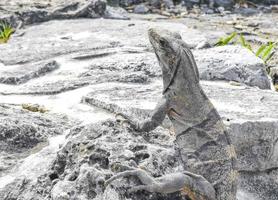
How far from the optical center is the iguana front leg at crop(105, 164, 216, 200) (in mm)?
3119

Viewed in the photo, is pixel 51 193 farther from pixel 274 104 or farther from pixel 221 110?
pixel 274 104

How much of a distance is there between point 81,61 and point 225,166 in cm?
268

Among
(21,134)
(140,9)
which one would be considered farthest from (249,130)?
(140,9)

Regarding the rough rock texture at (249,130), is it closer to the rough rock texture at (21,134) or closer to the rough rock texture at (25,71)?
the rough rock texture at (21,134)

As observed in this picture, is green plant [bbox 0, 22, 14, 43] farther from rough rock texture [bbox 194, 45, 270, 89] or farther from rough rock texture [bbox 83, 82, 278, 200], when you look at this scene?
rough rock texture [bbox 83, 82, 278, 200]

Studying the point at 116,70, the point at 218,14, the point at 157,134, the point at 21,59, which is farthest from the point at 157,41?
the point at 218,14

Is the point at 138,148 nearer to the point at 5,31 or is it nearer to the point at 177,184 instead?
the point at 177,184

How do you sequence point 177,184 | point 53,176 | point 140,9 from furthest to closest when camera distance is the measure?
point 140,9 → point 53,176 → point 177,184

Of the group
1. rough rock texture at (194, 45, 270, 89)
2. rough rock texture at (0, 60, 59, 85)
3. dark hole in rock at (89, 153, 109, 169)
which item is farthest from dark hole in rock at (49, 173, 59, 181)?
rough rock texture at (194, 45, 270, 89)

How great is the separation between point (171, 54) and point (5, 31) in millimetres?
4542

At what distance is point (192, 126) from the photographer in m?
3.55

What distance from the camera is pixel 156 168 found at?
3.34 meters

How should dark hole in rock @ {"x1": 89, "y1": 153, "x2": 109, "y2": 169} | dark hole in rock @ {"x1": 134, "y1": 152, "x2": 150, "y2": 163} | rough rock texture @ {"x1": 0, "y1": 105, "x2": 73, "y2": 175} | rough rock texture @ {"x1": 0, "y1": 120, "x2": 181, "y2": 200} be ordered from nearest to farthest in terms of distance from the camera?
rough rock texture @ {"x1": 0, "y1": 120, "x2": 181, "y2": 200} → dark hole in rock @ {"x1": 89, "y1": 153, "x2": 109, "y2": 169} → dark hole in rock @ {"x1": 134, "y1": 152, "x2": 150, "y2": 163} → rough rock texture @ {"x1": 0, "y1": 105, "x2": 73, "y2": 175}

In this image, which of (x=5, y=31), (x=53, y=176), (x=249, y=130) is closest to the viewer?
(x=53, y=176)
